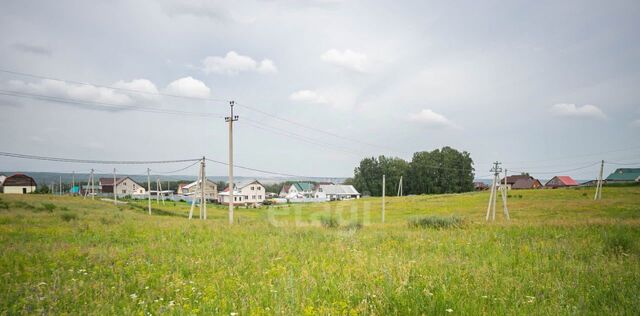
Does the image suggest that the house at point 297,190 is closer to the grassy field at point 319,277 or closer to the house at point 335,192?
the house at point 335,192

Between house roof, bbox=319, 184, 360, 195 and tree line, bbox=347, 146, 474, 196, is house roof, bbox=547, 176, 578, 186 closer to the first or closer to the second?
tree line, bbox=347, 146, 474, 196

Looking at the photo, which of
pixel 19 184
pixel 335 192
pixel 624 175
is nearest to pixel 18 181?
pixel 19 184

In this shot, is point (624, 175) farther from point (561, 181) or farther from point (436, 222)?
point (436, 222)

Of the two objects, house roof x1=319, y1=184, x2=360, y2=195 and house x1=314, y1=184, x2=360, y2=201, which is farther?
house roof x1=319, y1=184, x2=360, y2=195

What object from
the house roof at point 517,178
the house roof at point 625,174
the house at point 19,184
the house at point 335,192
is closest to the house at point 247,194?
the house at point 335,192

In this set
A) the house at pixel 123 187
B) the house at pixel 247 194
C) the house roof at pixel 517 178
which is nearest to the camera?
the house at pixel 247 194

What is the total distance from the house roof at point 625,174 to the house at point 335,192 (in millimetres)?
77852

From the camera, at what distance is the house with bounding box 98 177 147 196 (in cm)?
11050

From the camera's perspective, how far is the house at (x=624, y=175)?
9084 centimetres

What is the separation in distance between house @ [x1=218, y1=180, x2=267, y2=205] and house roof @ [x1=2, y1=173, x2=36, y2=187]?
48.6 meters

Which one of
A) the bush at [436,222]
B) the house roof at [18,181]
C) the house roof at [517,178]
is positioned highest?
the house roof at [18,181]

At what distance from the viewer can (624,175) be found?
9438cm

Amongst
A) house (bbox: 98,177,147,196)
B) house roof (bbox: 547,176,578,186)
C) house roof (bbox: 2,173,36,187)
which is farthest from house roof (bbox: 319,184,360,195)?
house roof (bbox: 2,173,36,187)

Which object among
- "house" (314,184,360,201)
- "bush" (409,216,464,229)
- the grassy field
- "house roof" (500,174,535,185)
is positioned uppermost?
the grassy field
